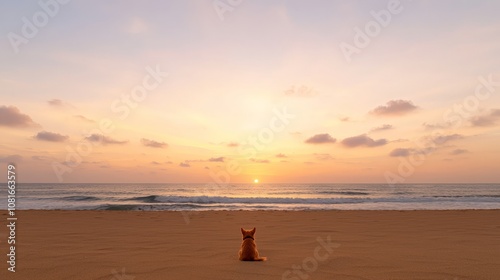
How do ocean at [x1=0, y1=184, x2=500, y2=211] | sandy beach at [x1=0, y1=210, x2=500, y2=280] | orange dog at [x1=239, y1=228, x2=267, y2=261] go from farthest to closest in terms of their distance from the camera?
1. ocean at [x1=0, y1=184, x2=500, y2=211]
2. orange dog at [x1=239, y1=228, x2=267, y2=261]
3. sandy beach at [x1=0, y1=210, x2=500, y2=280]

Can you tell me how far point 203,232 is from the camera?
976cm

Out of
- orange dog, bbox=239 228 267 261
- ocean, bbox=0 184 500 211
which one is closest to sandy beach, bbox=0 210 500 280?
orange dog, bbox=239 228 267 261

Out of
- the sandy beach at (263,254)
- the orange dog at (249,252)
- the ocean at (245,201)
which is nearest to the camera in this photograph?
the sandy beach at (263,254)

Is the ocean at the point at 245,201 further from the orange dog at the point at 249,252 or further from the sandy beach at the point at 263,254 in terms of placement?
the orange dog at the point at 249,252

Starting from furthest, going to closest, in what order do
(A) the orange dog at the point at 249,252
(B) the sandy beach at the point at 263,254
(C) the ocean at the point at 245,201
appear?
(C) the ocean at the point at 245,201 → (A) the orange dog at the point at 249,252 → (B) the sandy beach at the point at 263,254

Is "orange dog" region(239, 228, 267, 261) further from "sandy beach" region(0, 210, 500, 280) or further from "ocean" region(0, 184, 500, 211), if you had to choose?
"ocean" region(0, 184, 500, 211)

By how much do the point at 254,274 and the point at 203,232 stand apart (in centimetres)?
502

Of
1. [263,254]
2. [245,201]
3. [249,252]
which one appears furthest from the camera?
[245,201]

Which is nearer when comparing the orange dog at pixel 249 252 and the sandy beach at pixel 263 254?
the sandy beach at pixel 263 254

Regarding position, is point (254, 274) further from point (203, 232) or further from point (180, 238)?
point (203, 232)

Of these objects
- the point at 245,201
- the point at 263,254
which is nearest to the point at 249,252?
the point at 263,254

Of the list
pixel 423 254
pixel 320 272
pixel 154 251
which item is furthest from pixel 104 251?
pixel 423 254

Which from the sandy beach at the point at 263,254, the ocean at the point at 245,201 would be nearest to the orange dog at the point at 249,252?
the sandy beach at the point at 263,254

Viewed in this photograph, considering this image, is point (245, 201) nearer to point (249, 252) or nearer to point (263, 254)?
point (263, 254)
